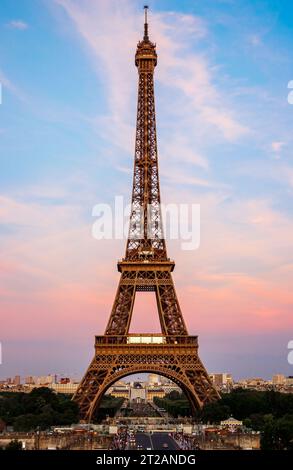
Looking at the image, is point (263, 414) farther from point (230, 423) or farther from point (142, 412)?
point (142, 412)

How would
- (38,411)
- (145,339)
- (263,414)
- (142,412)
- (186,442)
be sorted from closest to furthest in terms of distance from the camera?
(186,442) < (145,339) < (263,414) < (38,411) < (142,412)

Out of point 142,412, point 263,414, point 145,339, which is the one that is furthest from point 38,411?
point 142,412

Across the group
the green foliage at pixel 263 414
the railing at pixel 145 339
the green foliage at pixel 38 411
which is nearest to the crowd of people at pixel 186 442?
the green foliage at pixel 263 414

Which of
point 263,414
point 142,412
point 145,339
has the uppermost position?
point 145,339

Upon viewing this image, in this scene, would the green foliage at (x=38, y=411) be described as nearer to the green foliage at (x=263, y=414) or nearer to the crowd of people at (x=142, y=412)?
the green foliage at (x=263, y=414)

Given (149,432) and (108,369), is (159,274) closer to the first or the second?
(108,369)

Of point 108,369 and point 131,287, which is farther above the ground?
point 131,287
